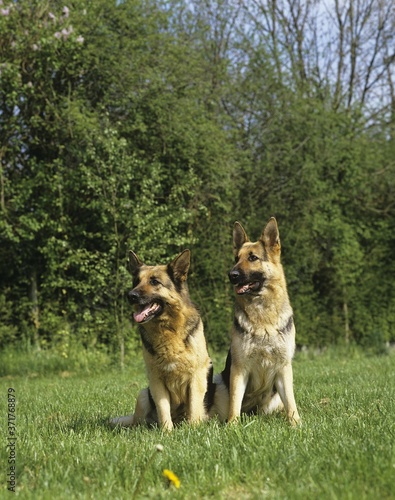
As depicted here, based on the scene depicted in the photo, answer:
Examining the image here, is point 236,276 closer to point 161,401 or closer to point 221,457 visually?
point 161,401

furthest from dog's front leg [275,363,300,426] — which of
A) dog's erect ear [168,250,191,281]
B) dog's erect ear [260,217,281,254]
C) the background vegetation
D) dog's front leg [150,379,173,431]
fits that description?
the background vegetation

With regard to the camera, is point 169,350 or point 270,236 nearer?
point 169,350

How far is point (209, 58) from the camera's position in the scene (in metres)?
16.4

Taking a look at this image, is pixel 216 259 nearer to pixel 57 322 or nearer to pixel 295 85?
pixel 57 322

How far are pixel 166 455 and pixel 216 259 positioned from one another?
10.9 m

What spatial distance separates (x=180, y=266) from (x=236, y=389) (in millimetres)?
1290

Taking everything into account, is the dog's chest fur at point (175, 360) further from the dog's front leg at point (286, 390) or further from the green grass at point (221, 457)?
the dog's front leg at point (286, 390)

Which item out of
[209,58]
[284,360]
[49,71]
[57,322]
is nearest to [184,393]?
[284,360]

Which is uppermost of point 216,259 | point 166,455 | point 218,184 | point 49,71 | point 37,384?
point 49,71

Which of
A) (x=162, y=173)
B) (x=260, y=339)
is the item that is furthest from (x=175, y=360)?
(x=162, y=173)

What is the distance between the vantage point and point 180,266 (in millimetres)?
5820

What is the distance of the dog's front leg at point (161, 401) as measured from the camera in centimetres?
535

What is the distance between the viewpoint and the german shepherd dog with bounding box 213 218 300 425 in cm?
548

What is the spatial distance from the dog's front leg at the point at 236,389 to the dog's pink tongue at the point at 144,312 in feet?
3.02
